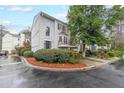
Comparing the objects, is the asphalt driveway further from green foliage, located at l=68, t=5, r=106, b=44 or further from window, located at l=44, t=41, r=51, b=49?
window, located at l=44, t=41, r=51, b=49

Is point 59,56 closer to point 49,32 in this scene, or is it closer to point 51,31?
point 49,32

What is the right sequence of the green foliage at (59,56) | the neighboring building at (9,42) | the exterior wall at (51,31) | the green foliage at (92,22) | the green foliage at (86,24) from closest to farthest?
the green foliage at (59,56)
the green foliage at (86,24)
the green foliage at (92,22)
the exterior wall at (51,31)
the neighboring building at (9,42)

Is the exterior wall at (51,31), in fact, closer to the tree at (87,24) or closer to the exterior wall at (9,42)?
the tree at (87,24)

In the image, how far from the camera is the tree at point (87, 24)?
21375 millimetres

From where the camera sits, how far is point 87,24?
21547mm

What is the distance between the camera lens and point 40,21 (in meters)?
21.7

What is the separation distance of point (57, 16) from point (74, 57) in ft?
38.9

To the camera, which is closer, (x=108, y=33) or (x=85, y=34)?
(x=85, y=34)

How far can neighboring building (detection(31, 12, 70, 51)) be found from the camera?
2195cm

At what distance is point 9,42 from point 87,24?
3259 cm

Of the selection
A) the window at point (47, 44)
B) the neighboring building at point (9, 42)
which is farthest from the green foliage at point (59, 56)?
the neighboring building at point (9, 42)

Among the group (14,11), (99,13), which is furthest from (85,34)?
(14,11)

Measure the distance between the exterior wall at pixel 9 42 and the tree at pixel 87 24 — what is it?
28.6 metres
